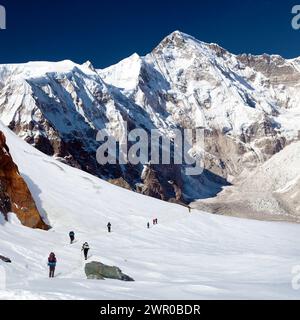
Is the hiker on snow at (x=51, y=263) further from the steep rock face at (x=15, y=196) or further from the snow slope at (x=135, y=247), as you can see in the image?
the steep rock face at (x=15, y=196)

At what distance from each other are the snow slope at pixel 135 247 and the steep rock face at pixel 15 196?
2.68m

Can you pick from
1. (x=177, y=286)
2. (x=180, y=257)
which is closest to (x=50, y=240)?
(x=180, y=257)

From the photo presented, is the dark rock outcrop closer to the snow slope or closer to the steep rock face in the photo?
the snow slope

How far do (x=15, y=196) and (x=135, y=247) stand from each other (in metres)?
17.3

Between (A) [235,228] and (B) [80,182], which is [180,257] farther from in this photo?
(B) [80,182]

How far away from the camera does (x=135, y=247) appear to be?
51719 mm

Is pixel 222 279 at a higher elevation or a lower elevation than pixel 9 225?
lower

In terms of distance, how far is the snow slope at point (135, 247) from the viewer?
26312 millimetres

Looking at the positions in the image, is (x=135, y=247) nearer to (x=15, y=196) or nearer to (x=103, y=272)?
(x=15, y=196)

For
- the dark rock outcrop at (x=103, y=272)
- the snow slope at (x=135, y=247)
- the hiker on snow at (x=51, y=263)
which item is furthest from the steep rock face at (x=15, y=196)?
the dark rock outcrop at (x=103, y=272)

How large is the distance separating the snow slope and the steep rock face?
8.80 feet
